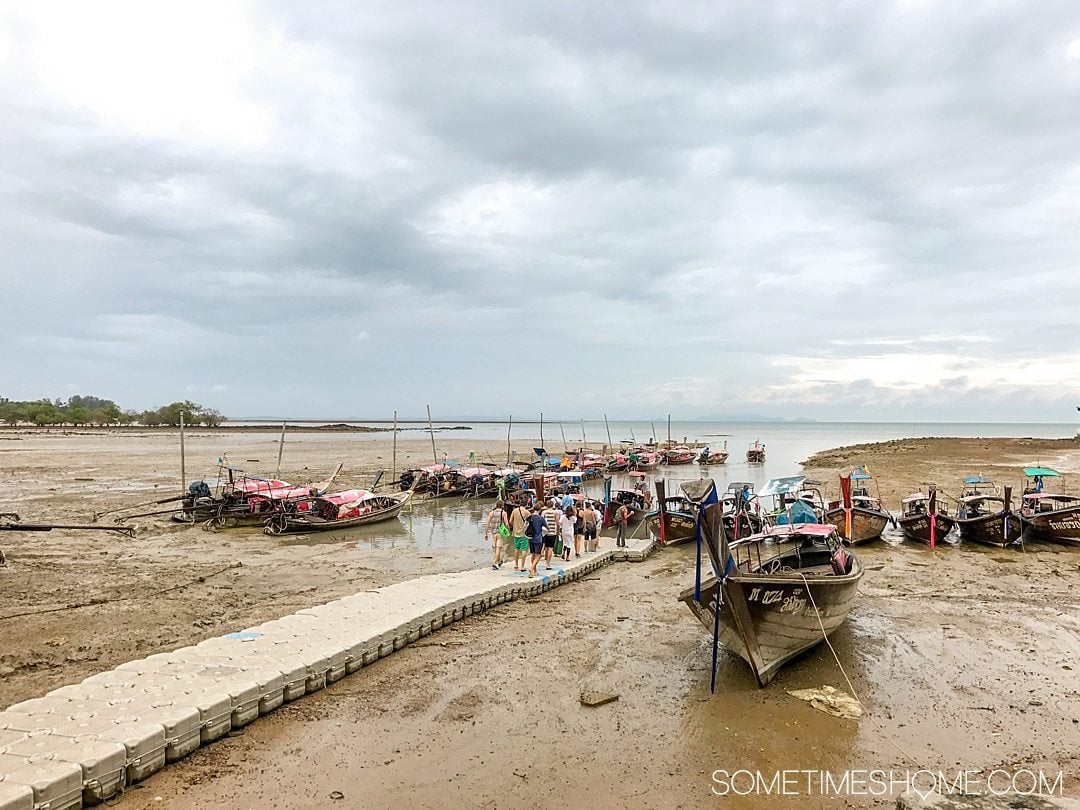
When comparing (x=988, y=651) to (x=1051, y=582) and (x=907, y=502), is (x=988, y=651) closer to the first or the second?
(x=1051, y=582)

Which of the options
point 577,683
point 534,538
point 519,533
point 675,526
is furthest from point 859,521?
point 577,683

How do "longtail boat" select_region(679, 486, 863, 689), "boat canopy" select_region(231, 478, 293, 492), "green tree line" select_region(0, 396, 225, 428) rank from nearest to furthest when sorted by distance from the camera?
"longtail boat" select_region(679, 486, 863, 689)
"boat canopy" select_region(231, 478, 293, 492)
"green tree line" select_region(0, 396, 225, 428)

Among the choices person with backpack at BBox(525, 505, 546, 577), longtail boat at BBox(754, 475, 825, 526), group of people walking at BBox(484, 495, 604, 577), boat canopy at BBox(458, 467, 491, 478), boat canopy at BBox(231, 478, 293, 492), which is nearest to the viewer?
person with backpack at BBox(525, 505, 546, 577)

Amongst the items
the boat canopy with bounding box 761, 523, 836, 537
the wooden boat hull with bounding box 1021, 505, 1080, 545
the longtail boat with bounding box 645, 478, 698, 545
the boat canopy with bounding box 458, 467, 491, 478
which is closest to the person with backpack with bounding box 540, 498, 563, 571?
the longtail boat with bounding box 645, 478, 698, 545

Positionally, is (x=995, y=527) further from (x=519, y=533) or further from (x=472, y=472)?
(x=472, y=472)

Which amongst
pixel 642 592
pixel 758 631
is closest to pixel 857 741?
pixel 758 631

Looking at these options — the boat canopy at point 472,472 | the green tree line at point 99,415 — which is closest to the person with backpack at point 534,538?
the boat canopy at point 472,472

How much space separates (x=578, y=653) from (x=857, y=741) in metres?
4.19

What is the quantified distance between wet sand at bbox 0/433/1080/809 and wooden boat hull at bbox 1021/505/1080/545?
1977 millimetres

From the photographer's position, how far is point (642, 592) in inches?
579

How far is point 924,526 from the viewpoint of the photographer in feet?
69.3

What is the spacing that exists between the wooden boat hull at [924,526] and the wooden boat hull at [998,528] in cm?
67

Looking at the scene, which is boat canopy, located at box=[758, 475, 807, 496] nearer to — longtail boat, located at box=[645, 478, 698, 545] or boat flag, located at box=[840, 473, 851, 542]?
boat flag, located at box=[840, 473, 851, 542]

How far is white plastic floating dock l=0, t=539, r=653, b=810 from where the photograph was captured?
5.89 m
